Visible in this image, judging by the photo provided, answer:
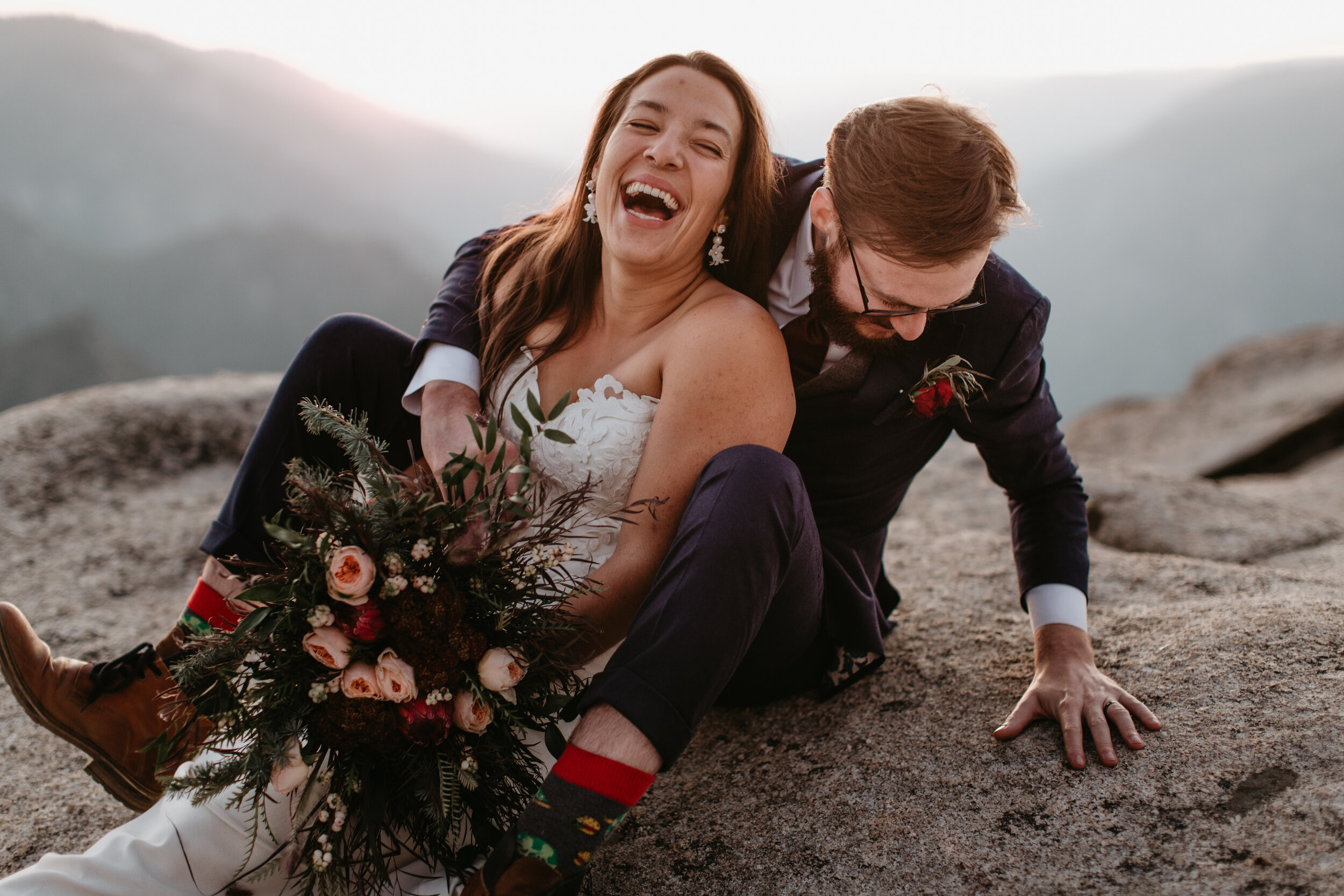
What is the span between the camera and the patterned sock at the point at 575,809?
4.12 ft

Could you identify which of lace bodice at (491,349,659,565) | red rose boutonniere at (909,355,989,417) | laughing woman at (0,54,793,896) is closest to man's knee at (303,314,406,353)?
laughing woman at (0,54,793,896)

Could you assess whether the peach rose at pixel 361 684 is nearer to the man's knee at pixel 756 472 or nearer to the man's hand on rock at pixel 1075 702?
the man's knee at pixel 756 472

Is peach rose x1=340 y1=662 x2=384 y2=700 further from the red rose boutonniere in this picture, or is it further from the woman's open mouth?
the red rose boutonniere

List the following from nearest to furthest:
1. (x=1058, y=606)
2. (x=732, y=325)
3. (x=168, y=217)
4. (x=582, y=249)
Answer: (x=732, y=325)
(x=1058, y=606)
(x=582, y=249)
(x=168, y=217)

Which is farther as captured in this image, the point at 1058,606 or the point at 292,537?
the point at 1058,606

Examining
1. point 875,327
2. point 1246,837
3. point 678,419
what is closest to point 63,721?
point 678,419

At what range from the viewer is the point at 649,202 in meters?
1.86

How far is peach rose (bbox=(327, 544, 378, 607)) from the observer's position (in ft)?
3.83

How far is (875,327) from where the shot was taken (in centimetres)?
180

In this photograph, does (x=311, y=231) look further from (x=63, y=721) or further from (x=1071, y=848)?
(x=1071, y=848)

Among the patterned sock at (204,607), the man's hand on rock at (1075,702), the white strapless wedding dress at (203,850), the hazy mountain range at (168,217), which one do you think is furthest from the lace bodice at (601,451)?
the hazy mountain range at (168,217)

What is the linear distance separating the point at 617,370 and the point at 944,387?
2.47 feet

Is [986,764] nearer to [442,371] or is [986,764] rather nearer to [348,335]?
[442,371]

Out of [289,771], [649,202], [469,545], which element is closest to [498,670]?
[469,545]
